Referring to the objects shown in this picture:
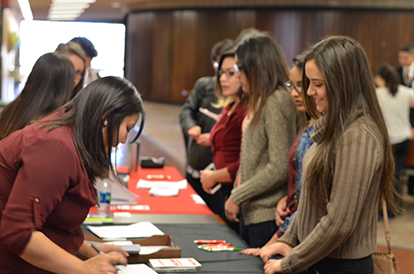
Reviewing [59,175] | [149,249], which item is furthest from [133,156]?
[59,175]

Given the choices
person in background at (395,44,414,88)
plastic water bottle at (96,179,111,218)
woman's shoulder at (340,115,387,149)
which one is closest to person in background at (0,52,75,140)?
plastic water bottle at (96,179,111,218)

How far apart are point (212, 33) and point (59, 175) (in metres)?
13.5

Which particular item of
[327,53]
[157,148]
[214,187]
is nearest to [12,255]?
[327,53]

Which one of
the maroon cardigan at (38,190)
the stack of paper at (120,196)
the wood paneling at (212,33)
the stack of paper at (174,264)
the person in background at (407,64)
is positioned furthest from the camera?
the wood paneling at (212,33)

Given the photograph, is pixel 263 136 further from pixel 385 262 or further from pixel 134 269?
pixel 134 269

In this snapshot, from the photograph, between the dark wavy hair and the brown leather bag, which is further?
the brown leather bag

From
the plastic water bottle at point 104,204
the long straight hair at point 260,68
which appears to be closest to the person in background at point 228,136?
the long straight hair at point 260,68

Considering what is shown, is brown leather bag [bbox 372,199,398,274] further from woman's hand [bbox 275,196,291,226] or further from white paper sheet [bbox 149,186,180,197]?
white paper sheet [bbox 149,186,180,197]

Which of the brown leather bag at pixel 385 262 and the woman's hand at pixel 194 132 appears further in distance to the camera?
the woman's hand at pixel 194 132

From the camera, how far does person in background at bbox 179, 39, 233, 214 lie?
3723 millimetres

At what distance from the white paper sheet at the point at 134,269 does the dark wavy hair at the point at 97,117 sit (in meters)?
0.38

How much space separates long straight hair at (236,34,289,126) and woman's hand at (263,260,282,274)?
840mm

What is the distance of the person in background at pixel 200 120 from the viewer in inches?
147

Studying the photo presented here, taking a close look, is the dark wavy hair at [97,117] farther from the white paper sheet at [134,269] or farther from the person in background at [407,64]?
the person in background at [407,64]
